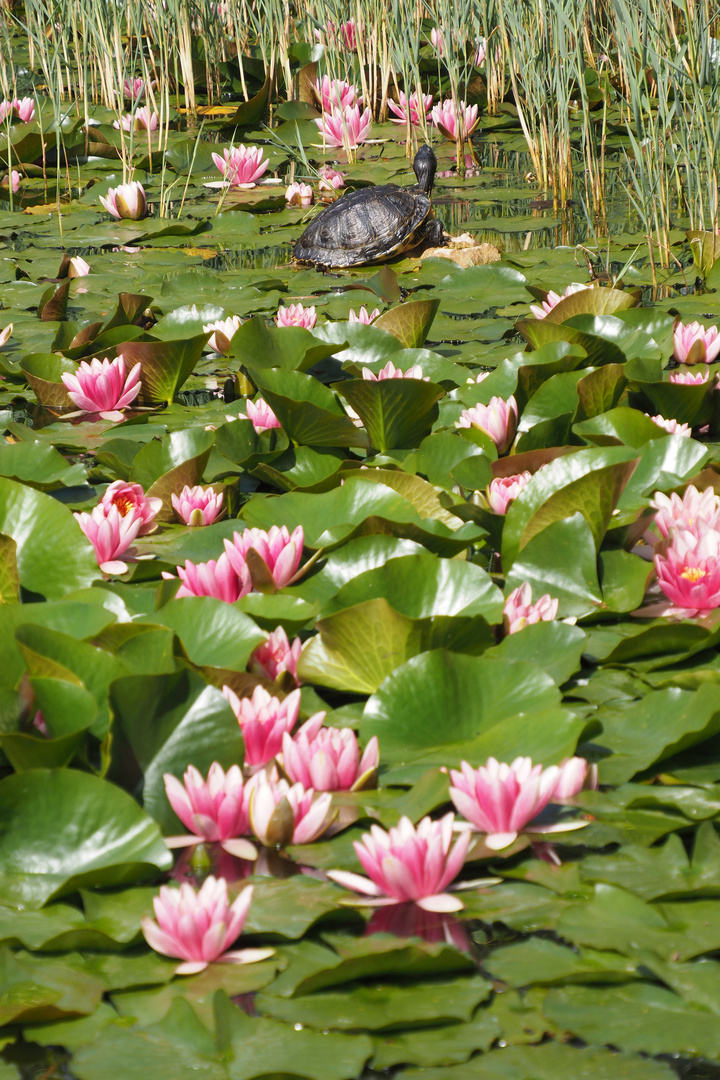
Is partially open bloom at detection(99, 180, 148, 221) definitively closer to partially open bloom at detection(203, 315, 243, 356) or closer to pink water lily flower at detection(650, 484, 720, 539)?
partially open bloom at detection(203, 315, 243, 356)

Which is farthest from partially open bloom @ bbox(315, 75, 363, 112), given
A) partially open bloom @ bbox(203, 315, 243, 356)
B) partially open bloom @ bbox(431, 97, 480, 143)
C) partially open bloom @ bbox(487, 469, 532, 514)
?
partially open bloom @ bbox(487, 469, 532, 514)

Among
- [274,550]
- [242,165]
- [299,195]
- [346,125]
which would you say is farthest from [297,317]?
[346,125]

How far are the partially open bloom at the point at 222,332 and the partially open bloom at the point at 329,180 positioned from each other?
9.28 feet

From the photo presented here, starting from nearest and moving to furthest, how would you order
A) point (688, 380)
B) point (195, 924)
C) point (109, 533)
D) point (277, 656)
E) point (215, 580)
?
point (195, 924)
point (277, 656)
point (215, 580)
point (109, 533)
point (688, 380)

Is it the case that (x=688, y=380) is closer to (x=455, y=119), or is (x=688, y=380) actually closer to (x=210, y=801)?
(x=210, y=801)

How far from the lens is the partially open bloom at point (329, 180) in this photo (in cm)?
609

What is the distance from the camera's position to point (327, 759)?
53.8 inches

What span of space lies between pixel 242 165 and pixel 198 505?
4510 mm

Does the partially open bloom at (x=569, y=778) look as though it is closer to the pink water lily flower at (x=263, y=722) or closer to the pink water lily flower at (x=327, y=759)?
the pink water lily flower at (x=327, y=759)

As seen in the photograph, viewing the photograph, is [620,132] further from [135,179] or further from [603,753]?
[603,753]

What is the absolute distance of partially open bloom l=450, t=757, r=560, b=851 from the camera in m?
1.24

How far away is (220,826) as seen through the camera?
130 centimetres

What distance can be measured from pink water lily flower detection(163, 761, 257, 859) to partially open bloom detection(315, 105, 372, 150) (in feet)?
20.0

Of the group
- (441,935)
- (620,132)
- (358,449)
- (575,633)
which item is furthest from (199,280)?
(620,132)
